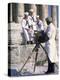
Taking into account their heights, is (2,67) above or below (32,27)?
below

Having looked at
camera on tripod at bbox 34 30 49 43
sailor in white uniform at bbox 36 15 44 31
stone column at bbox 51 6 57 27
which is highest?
stone column at bbox 51 6 57 27

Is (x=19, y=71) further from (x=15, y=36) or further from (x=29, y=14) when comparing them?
(x=29, y=14)

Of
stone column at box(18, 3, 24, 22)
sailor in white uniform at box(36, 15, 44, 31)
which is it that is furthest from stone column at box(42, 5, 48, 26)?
stone column at box(18, 3, 24, 22)

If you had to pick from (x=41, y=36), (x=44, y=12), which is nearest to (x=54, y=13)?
(x=44, y=12)

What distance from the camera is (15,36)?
163cm

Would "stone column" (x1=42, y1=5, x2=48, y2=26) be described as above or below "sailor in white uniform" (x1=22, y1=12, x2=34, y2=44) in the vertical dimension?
above

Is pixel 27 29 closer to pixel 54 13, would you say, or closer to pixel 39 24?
pixel 39 24

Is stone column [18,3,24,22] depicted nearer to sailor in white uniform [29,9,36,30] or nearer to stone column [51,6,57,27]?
sailor in white uniform [29,9,36,30]

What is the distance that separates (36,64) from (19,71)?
134 mm

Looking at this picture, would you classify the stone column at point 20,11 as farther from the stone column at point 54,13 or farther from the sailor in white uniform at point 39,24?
the stone column at point 54,13

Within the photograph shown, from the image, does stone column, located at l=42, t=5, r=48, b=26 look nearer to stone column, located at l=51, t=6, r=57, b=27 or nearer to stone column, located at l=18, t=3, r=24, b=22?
stone column, located at l=51, t=6, r=57, b=27

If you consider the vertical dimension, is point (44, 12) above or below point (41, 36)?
above

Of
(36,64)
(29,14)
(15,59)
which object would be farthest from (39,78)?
(29,14)

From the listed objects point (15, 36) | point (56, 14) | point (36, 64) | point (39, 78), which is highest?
point (56, 14)
